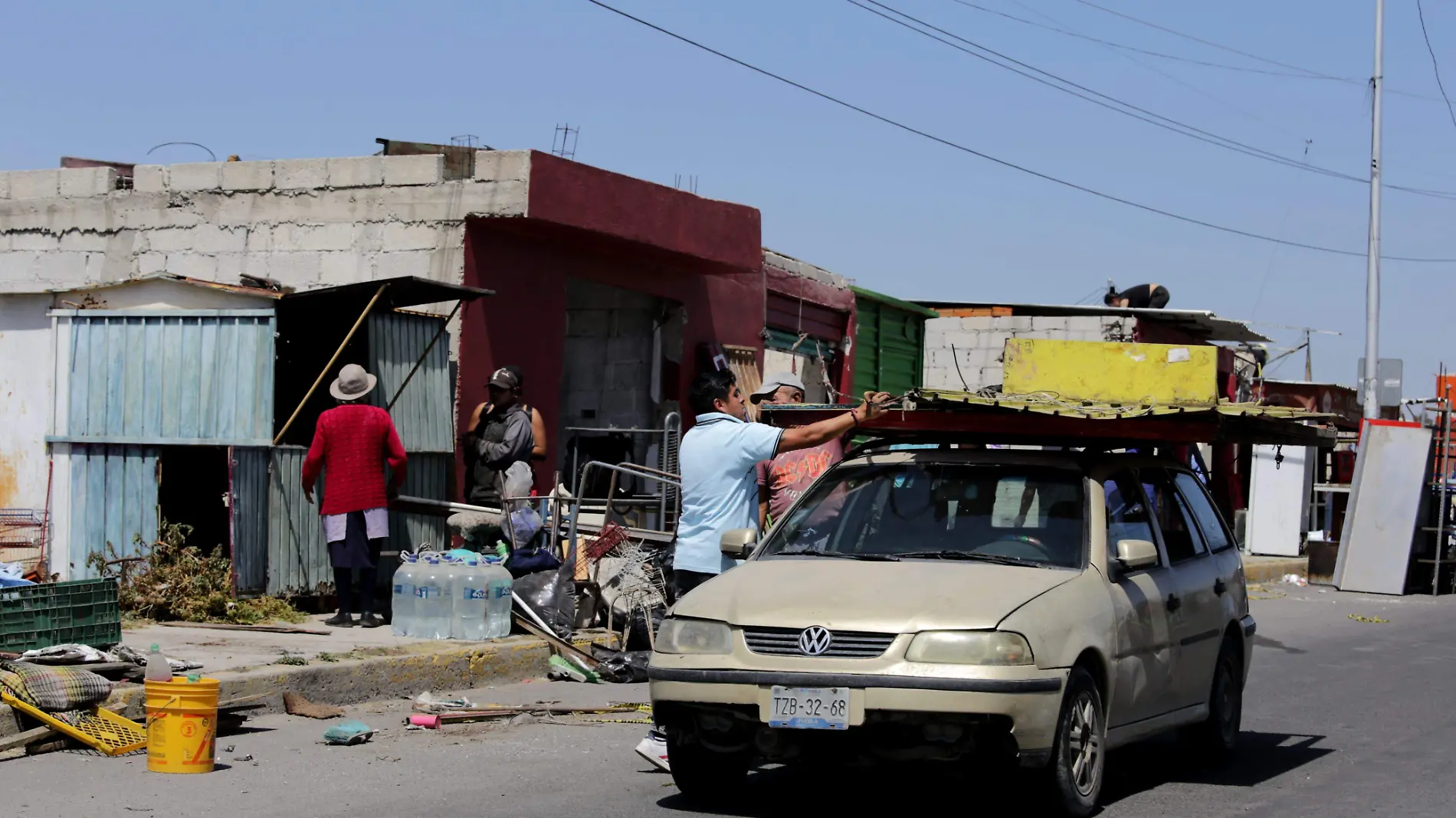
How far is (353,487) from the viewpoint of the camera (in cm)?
1096

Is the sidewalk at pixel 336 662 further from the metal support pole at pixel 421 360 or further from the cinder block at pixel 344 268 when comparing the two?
the cinder block at pixel 344 268

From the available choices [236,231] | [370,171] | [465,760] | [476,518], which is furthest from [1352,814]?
[236,231]

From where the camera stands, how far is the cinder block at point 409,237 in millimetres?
14336

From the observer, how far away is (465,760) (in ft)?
24.6

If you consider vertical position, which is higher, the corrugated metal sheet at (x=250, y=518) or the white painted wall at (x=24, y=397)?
the white painted wall at (x=24, y=397)

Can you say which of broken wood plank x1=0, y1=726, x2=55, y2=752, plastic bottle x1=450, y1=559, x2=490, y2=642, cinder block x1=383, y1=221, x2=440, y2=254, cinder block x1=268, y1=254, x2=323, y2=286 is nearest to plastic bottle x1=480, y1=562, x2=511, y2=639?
plastic bottle x1=450, y1=559, x2=490, y2=642

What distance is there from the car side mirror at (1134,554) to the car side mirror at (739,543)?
1567mm

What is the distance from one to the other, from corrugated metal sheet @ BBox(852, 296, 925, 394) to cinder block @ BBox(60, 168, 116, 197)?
10864 millimetres

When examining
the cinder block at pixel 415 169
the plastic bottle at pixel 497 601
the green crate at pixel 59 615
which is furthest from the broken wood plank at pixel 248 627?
the cinder block at pixel 415 169

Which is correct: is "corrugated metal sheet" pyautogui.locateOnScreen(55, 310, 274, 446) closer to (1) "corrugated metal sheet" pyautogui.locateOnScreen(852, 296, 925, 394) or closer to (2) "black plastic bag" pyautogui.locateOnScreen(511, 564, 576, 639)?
(2) "black plastic bag" pyautogui.locateOnScreen(511, 564, 576, 639)

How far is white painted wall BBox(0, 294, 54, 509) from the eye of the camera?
12242 millimetres

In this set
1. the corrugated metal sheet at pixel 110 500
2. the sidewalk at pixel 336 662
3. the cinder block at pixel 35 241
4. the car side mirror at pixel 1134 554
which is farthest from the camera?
the cinder block at pixel 35 241

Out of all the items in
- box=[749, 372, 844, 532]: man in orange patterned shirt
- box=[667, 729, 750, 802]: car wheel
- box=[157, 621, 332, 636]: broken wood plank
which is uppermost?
box=[749, 372, 844, 532]: man in orange patterned shirt

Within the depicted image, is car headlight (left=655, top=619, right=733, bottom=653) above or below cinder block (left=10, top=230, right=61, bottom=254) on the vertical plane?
below
